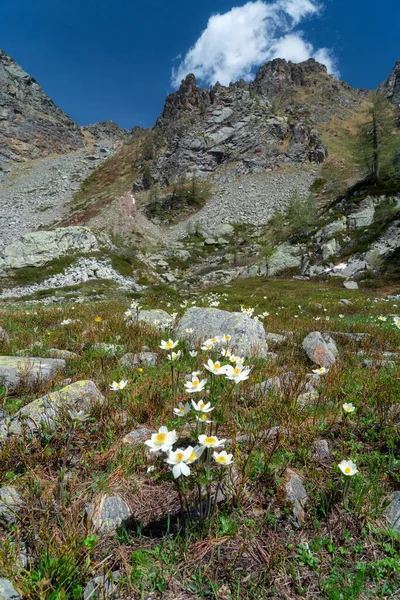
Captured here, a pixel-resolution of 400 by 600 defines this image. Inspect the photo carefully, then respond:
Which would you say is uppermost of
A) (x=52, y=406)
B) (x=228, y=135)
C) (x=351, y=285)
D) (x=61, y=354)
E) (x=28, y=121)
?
(x=28, y=121)

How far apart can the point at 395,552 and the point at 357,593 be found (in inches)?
19.5

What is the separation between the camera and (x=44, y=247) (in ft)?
141

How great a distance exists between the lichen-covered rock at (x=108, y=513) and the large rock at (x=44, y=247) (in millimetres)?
44412

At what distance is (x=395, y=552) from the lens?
1874 millimetres

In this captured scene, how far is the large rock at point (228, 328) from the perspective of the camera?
6.04 m

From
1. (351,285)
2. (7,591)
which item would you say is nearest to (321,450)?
(7,591)

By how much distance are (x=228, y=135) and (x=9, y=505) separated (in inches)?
4644

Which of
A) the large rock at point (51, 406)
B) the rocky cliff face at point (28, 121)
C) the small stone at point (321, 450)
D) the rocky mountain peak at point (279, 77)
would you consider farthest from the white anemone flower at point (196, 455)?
the rocky mountain peak at point (279, 77)

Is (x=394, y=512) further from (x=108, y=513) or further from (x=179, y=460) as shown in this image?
(x=108, y=513)

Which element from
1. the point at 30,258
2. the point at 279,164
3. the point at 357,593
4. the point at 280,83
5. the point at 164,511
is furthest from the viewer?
the point at 280,83

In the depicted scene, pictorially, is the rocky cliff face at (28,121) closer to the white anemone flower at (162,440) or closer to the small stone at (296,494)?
the white anemone flower at (162,440)

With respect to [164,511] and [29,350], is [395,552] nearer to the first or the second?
[164,511]

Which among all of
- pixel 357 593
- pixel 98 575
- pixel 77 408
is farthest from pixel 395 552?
pixel 77 408

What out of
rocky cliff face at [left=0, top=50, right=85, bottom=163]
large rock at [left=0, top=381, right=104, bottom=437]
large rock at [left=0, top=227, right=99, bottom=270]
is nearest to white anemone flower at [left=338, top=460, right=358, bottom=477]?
large rock at [left=0, top=381, right=104, bottom=437]
